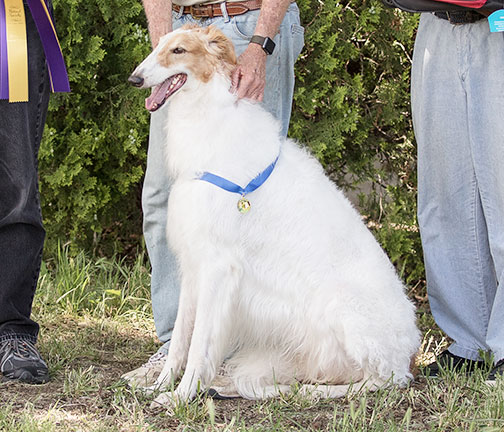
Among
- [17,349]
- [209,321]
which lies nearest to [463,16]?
[209,321]

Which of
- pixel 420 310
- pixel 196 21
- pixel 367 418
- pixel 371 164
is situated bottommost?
pixel 420 310

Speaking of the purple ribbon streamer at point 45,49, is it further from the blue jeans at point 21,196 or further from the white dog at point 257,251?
the white dog at point 257,251

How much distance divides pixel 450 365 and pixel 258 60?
1655 millimetres

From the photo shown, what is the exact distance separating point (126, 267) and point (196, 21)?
6.87ft

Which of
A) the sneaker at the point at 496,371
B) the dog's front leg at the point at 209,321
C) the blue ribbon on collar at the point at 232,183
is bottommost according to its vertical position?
the sneaker at the point at 496,371

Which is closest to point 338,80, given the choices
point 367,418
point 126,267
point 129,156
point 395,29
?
point 395,29

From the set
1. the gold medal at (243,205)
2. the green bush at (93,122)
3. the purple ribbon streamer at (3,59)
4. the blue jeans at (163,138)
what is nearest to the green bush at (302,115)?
the green bush at (93,122)

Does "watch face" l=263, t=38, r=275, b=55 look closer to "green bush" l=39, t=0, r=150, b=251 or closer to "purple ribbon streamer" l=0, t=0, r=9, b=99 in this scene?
"purple ribbon streamer" l=0, t=0, r=9, b=99

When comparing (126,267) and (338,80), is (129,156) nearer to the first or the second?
(126,267)

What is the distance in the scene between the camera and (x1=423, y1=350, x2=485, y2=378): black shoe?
3580mm

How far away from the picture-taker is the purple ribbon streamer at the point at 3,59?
11.0ft

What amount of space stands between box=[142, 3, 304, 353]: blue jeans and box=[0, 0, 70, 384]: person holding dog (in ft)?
1.74

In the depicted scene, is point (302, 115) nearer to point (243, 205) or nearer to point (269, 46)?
point (269, 46)

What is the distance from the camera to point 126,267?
17.2ft
